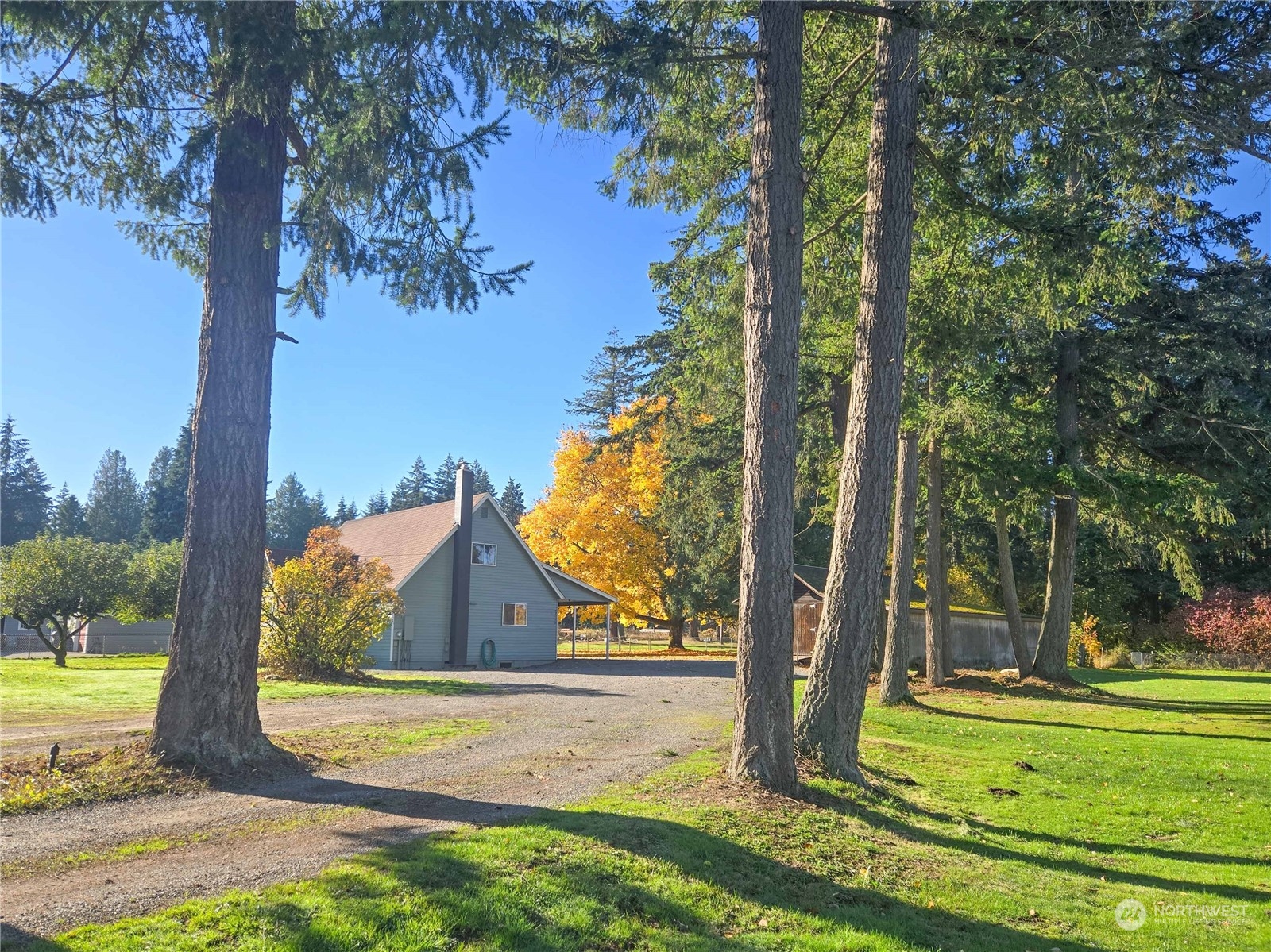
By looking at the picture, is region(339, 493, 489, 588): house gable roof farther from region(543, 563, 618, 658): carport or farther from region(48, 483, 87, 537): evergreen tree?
region(48, 483, 87, 537): evergreen tree

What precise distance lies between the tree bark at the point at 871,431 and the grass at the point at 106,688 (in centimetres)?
1032

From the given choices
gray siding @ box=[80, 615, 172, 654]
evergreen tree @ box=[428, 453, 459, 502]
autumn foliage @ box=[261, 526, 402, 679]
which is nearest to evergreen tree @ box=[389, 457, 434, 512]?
evergreen tree @ box=[428, 453, 459, 502]

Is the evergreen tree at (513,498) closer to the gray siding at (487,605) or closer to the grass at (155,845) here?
the gray siding at (487,605)

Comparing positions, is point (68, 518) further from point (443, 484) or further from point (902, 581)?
point (902, 581)

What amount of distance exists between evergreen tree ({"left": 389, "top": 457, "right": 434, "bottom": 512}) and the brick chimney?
2367 inches

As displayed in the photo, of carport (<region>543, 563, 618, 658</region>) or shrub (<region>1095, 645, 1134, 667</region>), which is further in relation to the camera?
shrub (<region>1095, 645, 1134, 667</region>)

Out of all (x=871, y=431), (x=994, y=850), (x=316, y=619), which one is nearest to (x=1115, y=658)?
(x=316, y=619)

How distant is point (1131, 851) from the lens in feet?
24.5

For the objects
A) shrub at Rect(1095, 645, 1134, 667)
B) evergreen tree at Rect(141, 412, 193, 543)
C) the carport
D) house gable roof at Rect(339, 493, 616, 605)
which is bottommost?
shrub at Rect(1095, 645, 1134, 667)

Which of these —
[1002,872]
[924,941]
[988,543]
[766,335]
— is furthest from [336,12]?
[988,543]

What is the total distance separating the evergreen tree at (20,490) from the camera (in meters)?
64.6

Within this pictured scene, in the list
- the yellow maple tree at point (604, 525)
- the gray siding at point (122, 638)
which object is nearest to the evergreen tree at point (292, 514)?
the gray siding at point (122, 638)

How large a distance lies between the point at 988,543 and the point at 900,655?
28203 millimetres

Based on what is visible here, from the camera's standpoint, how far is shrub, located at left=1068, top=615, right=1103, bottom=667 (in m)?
39.9
